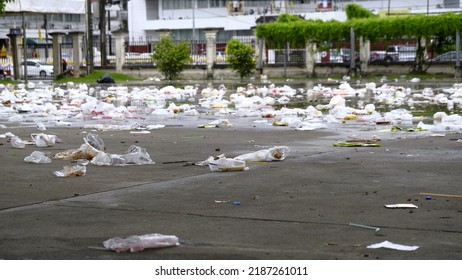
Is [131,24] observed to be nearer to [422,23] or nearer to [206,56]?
[206,56]

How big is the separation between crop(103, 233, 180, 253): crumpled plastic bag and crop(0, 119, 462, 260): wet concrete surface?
0.21 ft

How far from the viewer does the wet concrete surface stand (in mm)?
4723

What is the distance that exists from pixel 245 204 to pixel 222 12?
89.6 metres

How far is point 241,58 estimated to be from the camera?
43.8 meters

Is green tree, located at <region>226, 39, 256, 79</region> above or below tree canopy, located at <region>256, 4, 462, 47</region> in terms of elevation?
below

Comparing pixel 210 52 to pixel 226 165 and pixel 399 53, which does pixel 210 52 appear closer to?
pixel 399 53

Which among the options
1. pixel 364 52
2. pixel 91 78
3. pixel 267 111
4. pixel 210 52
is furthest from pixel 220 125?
pixel 210 52

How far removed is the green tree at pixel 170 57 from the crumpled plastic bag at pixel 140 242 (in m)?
38.8

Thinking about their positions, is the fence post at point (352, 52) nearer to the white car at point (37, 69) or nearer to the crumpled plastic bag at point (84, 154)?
the white car at point (37, 69)

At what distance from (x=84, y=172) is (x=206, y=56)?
133 feet

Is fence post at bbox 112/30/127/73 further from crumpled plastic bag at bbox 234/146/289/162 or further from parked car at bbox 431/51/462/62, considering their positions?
crumpled plastic bag at bbox 234/146/289/162

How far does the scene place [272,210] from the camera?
5895mm

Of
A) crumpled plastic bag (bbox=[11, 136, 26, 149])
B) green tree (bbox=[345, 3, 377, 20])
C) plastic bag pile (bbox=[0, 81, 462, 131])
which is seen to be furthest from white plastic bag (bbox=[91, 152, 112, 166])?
green tree (bbox=[345, 3, 377, 20])

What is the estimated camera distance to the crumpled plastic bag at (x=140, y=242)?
15.2 ft
